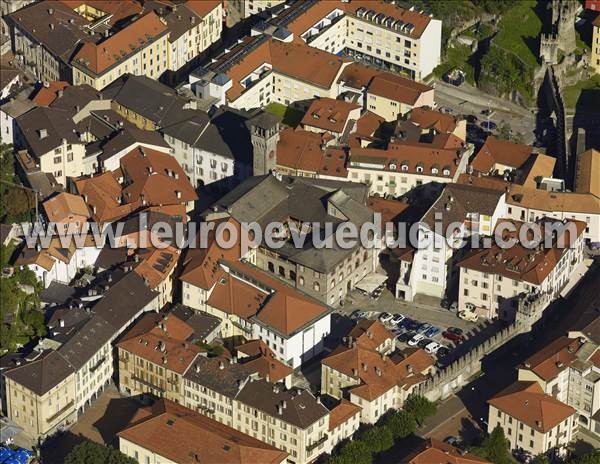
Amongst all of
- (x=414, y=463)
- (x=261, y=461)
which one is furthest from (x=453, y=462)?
(x=261, y=461)

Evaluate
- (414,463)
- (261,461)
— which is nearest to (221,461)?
(261,461)

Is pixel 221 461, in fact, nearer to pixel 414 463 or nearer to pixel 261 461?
pixel 261 461

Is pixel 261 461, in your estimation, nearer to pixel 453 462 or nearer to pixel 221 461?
pixel 221 461

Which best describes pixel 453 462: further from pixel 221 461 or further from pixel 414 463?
pixel 221 461
